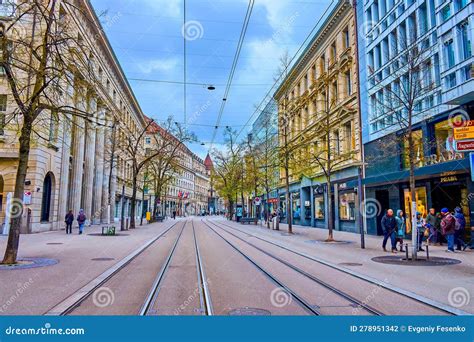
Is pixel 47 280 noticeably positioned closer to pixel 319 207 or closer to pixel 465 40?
pixel 465 40

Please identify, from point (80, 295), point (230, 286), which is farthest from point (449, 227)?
point (80, 295)

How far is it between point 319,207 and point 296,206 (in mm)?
7433

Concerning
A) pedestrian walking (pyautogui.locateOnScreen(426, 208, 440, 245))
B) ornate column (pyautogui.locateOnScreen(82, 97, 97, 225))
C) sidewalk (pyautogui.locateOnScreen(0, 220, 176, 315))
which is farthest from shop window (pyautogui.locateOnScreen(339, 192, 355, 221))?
ornate column (pyautogui.locateOnScreen(82, 97, 97, 225))

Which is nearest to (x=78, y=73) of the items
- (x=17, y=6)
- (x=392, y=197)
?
(x=17, y=6)

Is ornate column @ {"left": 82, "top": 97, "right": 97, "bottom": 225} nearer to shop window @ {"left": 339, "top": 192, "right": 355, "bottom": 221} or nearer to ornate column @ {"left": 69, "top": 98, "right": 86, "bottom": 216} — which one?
ornate column @ {"left": 69, "top": 98, "right": 86, "bottom": 216}

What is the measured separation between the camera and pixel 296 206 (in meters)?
43.5

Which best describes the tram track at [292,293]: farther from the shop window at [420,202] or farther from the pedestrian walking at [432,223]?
the shop window at [420,202]

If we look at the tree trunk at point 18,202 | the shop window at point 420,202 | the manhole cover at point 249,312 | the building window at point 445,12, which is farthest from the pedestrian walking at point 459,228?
the tree trunk at point 18,202

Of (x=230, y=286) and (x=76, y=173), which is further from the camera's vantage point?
(x=76, y=173)

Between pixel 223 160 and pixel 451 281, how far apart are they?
51403 mm

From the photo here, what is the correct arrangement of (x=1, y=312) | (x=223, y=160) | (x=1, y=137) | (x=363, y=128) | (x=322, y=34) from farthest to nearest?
(x=223, y=160)
(x=322, y=34)
(x=363, y=128)
(x=1, y=137)
(x=1, y=312)

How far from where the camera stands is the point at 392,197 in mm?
23422

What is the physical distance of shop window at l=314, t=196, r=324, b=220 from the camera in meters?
35.5
